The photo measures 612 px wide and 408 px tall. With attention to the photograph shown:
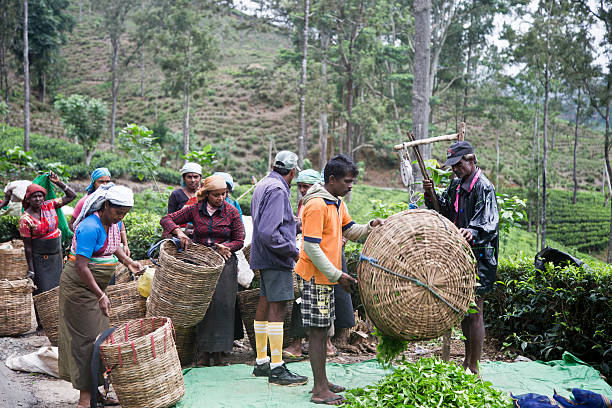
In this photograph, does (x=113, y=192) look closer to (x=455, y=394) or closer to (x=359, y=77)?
A: (x=455, y=394)

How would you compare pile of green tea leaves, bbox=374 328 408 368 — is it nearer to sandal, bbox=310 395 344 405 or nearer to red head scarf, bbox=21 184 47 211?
sandal, bbox=310 395 344 405

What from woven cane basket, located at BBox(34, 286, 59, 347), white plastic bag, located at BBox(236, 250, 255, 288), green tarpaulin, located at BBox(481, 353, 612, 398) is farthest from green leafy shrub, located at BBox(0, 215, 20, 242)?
green tarpaulin, located at BBox(481, 353, 612, 398)

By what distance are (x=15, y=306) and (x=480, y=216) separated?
526cm

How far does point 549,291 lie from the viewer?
5.04 metres

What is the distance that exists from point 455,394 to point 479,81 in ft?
108

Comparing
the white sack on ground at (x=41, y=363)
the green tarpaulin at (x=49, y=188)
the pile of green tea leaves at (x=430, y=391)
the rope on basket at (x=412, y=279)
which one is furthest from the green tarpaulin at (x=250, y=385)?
the green tarpaulin at (x=49, y=188)

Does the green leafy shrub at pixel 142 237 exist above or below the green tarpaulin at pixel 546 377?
above

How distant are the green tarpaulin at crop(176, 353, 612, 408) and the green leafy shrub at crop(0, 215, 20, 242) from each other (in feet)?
21.2

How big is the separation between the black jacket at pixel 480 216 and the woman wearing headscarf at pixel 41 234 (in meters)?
4.42

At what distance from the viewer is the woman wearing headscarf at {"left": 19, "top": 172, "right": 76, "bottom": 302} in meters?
5.98

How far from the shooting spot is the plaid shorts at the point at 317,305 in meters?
3.65

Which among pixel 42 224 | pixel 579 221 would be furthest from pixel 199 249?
pixel 579 221

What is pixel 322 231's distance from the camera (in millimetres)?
3670

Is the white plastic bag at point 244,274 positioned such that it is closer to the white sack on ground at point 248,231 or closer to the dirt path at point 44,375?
the white sack on ground at point 248,231
